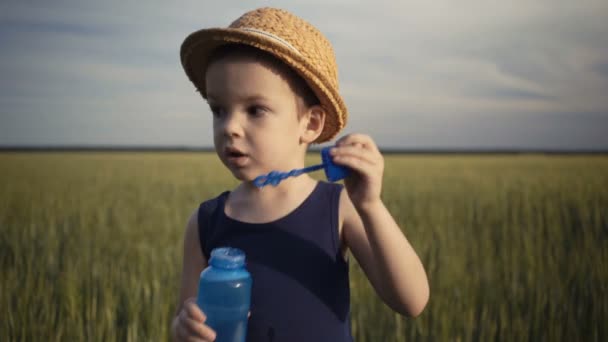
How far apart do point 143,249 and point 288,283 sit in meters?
2.03

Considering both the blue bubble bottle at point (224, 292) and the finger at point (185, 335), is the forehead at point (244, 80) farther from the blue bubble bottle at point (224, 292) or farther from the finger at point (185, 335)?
the finger at point (185, 335)

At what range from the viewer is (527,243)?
281cm

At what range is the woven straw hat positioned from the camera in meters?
0.99

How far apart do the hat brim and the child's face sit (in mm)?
41

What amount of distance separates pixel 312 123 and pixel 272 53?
20 cm

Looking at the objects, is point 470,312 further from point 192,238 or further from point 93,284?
point 93,284

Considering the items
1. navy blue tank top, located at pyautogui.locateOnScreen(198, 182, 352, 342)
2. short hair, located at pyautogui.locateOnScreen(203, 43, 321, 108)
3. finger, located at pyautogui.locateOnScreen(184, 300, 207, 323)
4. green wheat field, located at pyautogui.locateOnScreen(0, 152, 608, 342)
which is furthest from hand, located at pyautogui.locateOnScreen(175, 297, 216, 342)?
green wheat field, located at pyautogui.locateOnScreen(0, 152, 608, 342)

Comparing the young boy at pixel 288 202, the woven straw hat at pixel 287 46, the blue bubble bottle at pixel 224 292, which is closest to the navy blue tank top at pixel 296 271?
the young boy at pixel 288 202

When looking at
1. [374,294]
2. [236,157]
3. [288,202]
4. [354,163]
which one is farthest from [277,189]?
[374,294]

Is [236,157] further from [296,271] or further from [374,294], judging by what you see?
[374,294]

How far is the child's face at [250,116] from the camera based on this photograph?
3.19ft

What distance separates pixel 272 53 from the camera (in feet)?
3.27

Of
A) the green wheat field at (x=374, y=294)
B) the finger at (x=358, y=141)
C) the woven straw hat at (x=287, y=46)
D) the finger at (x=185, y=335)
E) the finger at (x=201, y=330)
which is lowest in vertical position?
the green wheat field at (x=374, y=294)

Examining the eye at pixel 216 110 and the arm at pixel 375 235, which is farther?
the eye at pixel 216 110
